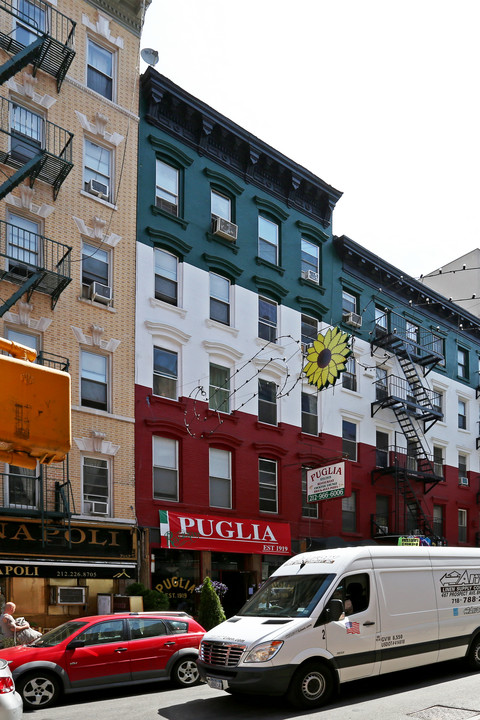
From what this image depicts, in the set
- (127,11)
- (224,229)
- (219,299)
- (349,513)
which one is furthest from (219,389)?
(127,11)

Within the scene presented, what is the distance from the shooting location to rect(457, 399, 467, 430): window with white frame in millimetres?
37422

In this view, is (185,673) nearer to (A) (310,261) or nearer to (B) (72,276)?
(B) (72,276)

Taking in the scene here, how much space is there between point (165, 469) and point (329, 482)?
5626mm

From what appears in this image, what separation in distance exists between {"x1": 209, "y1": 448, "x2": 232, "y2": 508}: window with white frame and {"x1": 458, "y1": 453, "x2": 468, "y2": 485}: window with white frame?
15.7 m

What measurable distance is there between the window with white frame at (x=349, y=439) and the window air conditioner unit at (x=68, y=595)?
1280 centimetres

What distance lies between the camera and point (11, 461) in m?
8.03

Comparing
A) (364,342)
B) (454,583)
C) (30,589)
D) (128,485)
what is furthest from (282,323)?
(454,583)

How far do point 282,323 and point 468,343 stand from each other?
51.6 feet

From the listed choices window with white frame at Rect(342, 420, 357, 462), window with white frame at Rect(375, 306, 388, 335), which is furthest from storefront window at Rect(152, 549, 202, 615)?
window with white frame at Rect(375, 306, 388, 335)

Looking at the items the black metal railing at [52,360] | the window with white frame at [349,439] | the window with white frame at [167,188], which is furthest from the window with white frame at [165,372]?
the window with white frame at [349,439]

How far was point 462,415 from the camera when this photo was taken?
124 feet

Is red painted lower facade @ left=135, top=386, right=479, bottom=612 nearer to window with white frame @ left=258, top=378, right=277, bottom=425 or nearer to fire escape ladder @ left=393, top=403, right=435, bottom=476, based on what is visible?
window with white frame @ left=258, top=378, right=277, bottom=425

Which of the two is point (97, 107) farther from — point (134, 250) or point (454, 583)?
point (454, 583)

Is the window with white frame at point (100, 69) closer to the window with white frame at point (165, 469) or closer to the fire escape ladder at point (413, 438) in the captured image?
the window with white frame at point (165, 469)
